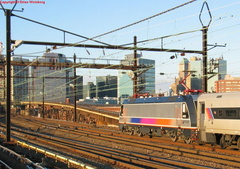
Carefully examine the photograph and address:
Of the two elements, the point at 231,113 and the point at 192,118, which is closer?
the point at 231,113

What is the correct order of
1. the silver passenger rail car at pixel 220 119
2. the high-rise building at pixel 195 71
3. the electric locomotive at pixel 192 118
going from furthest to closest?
the high-rise building at pixel 195 71, the electric locomotive at pixel 192 118, the silver passenger rail car at pixel 220 119

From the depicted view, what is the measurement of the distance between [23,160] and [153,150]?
8073mm

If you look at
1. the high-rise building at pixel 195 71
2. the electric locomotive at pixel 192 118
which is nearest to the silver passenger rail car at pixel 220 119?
the electric locomotive at pixel 192 118

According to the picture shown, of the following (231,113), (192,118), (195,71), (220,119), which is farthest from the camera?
(195,71)

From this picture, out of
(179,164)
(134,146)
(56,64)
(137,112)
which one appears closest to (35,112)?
(56,64)

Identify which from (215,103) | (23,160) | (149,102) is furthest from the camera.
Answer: (149,102)

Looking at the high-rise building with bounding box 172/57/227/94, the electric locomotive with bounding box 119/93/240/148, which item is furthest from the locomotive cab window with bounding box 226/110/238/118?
the high-rise building with bounding box 172/57/227/94

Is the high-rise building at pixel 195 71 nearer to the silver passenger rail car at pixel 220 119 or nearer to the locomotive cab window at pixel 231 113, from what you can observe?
the silver passenger rail car at pixel 220 119

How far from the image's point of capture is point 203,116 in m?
24.3

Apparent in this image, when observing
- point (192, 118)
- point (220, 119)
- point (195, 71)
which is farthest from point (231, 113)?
point (195, 71)

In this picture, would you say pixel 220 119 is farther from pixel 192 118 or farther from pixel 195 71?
pixel 195 71

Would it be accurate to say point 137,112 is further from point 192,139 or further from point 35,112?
point 35,112

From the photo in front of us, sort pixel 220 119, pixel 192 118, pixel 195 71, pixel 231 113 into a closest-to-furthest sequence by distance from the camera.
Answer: pixel 231 113 < pixel 220 119 < pixel 192 118 < pixel 195 71

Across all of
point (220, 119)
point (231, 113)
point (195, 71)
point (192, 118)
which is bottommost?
point (192, 118)
